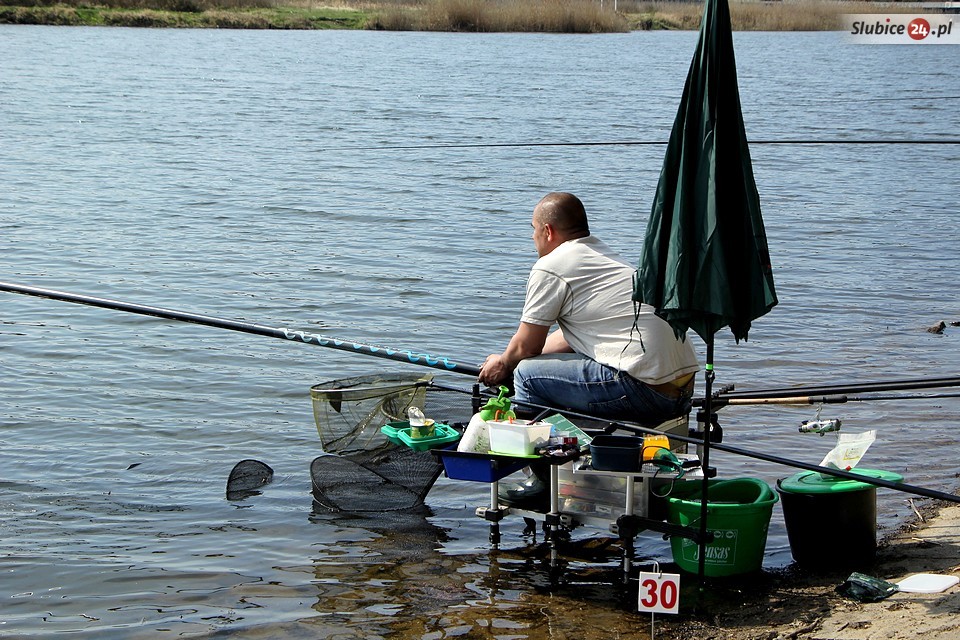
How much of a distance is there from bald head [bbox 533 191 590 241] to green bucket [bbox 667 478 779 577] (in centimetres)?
128

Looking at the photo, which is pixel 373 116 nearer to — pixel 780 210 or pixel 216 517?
pixel 780 210

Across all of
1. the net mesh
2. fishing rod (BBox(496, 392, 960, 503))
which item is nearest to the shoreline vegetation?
the net mesh

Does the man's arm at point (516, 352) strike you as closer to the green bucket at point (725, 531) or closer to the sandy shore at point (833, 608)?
the green bucket at point (725, 531)

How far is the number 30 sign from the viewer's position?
14.4 feet

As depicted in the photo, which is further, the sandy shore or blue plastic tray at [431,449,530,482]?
blue plastic tray at [431,449,530,482]

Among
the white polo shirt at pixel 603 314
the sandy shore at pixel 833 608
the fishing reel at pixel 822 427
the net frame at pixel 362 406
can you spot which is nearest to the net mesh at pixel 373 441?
the net frame at pixel 362 406

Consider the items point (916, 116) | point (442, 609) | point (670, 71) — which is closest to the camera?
point (442, 609)

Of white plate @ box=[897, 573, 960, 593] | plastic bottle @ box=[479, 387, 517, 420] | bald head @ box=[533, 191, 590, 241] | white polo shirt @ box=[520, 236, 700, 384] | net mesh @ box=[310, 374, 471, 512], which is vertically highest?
bald head @ box=[533, 191, 590, 241]

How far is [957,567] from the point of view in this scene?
4738 mm

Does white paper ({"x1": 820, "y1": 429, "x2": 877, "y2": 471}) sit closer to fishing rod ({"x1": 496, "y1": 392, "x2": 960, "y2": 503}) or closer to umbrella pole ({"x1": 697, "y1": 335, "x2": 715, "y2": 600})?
fishing rod ({"x1": 496, "y1": 392, "x2": 960, "y2": 503})

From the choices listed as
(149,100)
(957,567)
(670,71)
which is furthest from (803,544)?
(670,71)

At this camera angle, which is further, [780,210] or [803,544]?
[780,210]

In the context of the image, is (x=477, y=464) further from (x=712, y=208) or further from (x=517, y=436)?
(x=712, y=208)

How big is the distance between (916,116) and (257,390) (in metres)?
22.0
